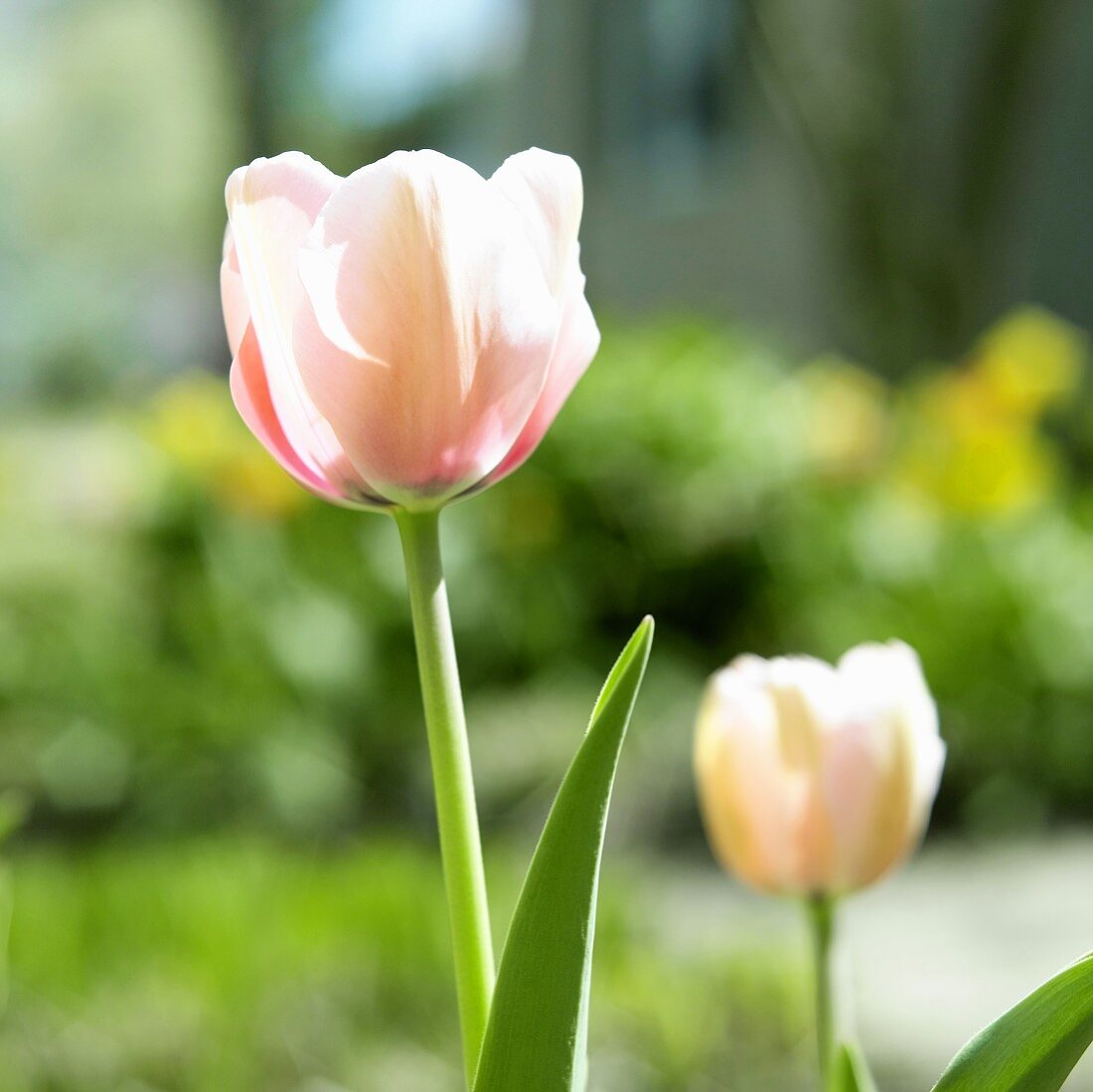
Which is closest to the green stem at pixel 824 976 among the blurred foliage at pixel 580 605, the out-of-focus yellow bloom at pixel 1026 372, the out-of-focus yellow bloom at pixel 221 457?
the blurred foliage at pixel 580 605

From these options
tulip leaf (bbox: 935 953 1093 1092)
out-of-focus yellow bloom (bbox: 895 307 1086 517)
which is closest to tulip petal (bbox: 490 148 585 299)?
tulip leaf (bbox: 935 953 1093 1092)

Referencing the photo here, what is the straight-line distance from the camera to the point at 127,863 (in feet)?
8.48

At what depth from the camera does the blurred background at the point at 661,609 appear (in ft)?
6.66

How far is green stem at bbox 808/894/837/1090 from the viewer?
520 mm

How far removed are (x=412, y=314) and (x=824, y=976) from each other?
0.92ft

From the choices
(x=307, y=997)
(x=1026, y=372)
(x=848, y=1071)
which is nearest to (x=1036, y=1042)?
(x=848, y=1071)

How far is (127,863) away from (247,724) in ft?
4.20

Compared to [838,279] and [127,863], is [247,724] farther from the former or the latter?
[838,279]

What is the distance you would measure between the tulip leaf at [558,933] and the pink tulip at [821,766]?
195mm

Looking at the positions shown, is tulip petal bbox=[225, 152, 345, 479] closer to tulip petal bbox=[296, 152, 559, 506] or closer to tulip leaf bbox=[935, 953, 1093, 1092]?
tulip petal bbox=[296, 152, 559, 506]

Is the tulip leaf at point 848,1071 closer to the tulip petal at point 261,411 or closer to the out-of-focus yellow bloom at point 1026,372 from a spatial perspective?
the tulip petal at point 261,411

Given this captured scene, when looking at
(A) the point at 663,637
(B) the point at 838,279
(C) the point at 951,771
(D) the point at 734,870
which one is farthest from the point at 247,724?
(B) the point at 838,279

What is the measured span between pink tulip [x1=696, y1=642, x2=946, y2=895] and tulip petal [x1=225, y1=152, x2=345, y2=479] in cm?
22

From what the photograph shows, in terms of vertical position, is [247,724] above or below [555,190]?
below
